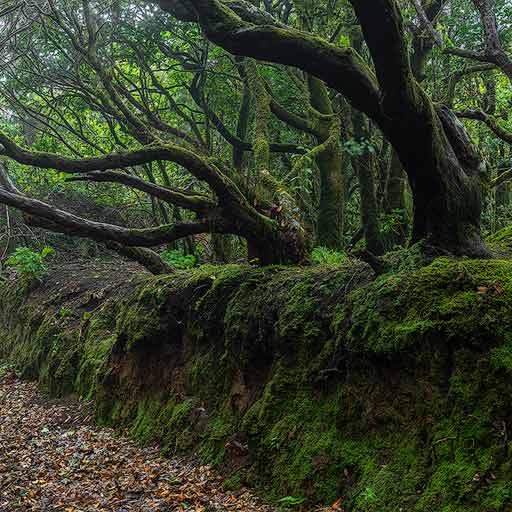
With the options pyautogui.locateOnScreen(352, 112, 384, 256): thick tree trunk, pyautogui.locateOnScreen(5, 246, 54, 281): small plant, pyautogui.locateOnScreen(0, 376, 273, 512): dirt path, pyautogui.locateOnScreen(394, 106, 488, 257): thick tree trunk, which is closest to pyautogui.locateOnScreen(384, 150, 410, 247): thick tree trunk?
pyautogui.locateOnScreen(352, 112, 384, 256): thick tree trunk

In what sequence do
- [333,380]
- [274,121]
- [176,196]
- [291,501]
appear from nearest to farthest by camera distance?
[291,501] < [333,380] < [176,196] < [274,121]

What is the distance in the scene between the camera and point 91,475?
23.0 feet

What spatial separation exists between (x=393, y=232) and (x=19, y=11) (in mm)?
9485

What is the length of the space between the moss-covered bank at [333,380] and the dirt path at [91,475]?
29 centimetres

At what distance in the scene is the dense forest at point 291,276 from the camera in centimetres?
461

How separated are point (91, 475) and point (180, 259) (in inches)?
301

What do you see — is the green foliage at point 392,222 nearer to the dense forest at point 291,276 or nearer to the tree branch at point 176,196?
the dense forest at point 291,276

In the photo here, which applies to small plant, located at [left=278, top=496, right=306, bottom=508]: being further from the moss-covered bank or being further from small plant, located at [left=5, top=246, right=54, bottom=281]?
small plant, located at [left=5, top=246, right=54, bottom=281]

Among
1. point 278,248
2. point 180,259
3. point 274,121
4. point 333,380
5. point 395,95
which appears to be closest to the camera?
point 395,95

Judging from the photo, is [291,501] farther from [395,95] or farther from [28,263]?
[28,263]

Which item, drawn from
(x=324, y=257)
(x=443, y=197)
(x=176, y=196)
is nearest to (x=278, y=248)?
(x=324, y=257)

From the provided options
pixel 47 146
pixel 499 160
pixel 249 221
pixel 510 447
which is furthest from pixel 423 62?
pixel 47 146

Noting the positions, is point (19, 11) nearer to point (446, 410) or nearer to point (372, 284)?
point (372, 284)

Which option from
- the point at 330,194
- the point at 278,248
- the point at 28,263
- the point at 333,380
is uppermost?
the point at 330,194
